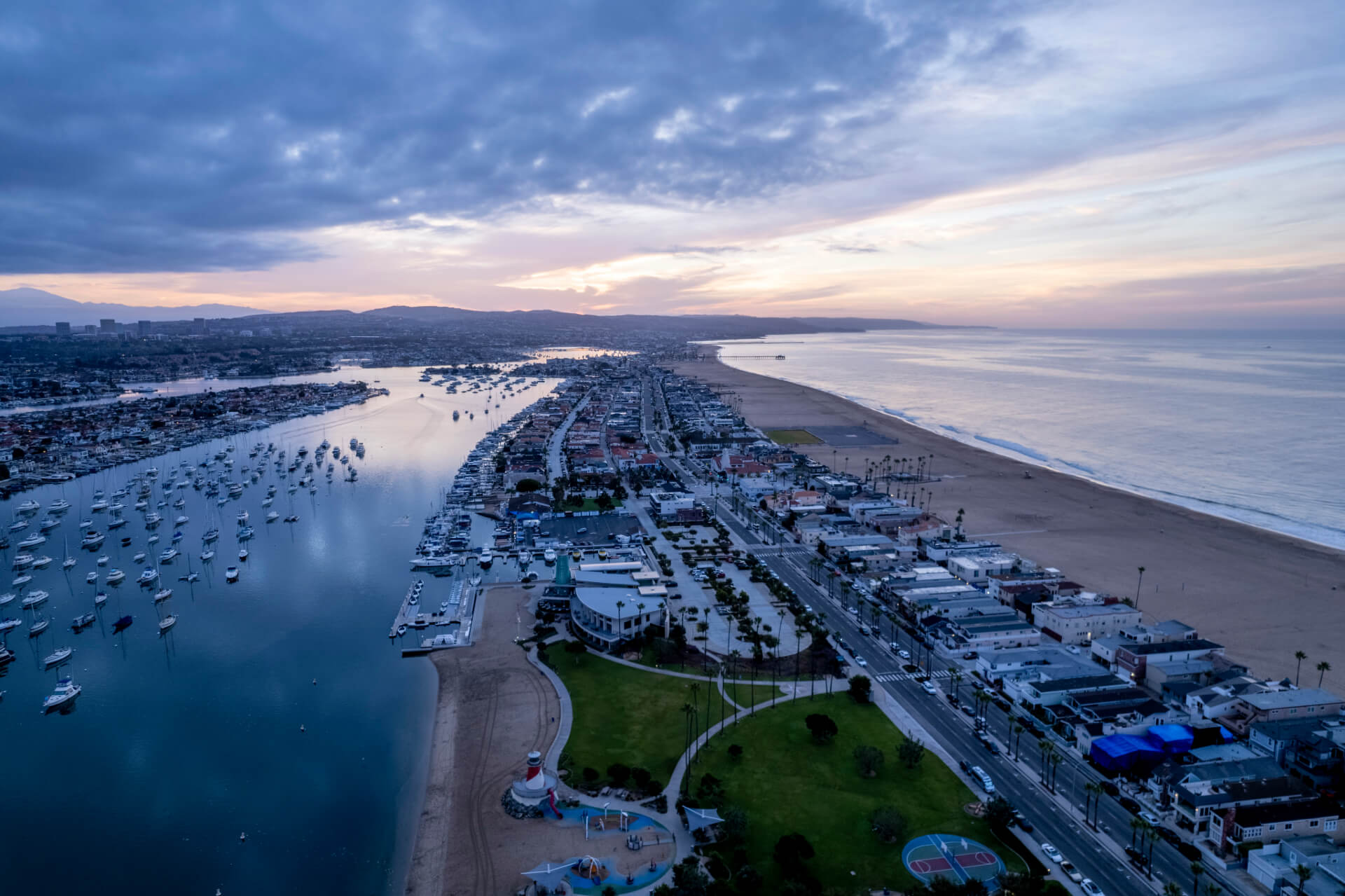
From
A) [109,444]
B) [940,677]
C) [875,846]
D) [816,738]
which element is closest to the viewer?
[875,846]

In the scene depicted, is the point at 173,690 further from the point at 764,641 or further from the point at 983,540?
the point at 983,540

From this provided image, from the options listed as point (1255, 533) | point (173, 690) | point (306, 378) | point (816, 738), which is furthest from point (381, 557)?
point (306, 378)

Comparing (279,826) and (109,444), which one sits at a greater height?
(109,444)

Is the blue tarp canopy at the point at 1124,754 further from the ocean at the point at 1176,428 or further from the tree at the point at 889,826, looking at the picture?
the ocean at the point at 1176,428

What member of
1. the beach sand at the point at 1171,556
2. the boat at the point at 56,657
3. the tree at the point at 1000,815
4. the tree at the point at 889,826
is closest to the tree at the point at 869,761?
the tree at the point at 889,826

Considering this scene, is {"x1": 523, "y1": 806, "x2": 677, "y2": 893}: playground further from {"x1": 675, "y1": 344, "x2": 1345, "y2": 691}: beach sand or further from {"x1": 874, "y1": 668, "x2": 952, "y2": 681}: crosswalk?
{"x1": 675, "y1": 344, "x2": 1345, "y2": 691}: beach sand

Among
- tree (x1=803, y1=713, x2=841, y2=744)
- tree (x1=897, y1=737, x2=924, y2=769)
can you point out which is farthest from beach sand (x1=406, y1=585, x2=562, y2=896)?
tree (x1=897, y1=737, x2=924, y2=769)
